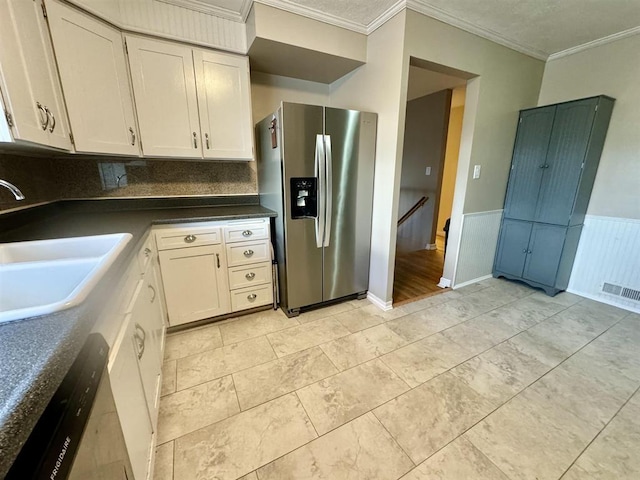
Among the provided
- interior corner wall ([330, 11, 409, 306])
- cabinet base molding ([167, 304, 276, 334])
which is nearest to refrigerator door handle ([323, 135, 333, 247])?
interior corner wall ([330, 11, 409, 306])

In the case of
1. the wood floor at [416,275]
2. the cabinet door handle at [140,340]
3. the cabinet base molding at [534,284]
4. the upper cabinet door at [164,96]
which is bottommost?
the wood floor at [416,275]

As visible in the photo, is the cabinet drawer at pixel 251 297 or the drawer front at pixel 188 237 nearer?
the drawer front at pixel 188 237

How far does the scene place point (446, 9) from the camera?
2.01 metres

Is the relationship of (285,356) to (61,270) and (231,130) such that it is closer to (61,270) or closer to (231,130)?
(61,270)

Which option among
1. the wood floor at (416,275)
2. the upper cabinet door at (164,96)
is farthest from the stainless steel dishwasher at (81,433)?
the wood floor at (416,275)

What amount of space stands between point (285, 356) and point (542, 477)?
1.41 metres

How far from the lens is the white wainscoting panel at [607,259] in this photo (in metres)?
2.39

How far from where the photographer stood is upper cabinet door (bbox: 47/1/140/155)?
5.05 feet

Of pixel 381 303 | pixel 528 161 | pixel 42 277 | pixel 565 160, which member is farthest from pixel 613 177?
pixel 42 277

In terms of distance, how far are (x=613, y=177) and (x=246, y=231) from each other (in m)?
3.43

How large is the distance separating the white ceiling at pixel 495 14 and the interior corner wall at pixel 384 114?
0.17 meters

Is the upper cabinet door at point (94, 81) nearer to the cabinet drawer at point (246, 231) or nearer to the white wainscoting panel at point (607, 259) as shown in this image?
the cabinet drawer at point (246, 231)

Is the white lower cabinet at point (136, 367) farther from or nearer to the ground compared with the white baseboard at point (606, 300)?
farther from the ground

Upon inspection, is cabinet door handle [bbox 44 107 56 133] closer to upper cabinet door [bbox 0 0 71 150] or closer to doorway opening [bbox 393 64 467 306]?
upper cabinet door [bbox 0 0 71 150]
